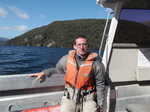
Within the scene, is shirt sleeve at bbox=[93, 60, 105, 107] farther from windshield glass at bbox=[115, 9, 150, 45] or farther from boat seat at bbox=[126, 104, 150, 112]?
windshield glass at bbox=[115, 9, 150, 45]

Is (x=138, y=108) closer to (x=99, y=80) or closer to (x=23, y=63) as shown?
(x=99, y=80)

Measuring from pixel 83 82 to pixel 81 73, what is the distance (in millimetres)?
112

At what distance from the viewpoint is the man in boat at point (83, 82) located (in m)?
2.26

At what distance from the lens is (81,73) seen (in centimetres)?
226

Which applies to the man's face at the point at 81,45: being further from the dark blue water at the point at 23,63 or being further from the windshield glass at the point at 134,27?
the dark blue water at the point at 23,63

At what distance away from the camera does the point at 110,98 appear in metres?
2.73

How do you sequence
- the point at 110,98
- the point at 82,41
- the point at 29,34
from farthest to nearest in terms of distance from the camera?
the point at 29,34, the point at 110,98, the point at 82,41

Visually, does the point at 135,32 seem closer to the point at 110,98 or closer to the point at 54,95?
the point at 110,98

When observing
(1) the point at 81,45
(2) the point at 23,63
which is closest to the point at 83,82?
(1) the point at 81,45

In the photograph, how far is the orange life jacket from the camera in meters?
2.25

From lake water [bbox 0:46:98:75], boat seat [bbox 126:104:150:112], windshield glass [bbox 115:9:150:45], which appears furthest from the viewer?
lake water [bbox 0:46:98:75]

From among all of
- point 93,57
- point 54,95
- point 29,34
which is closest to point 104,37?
point 93,57

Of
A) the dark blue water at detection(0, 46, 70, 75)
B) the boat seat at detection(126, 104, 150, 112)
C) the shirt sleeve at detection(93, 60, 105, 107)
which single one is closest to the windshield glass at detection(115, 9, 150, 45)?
the shirt sleeve at detection(93, 60, 105, 107)

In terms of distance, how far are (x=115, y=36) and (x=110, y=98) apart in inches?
36.9
